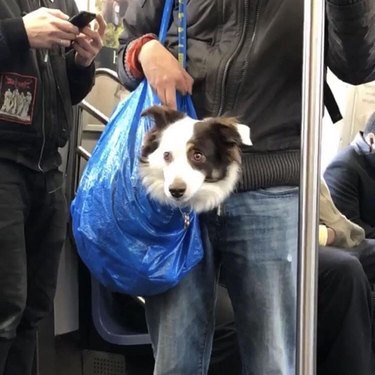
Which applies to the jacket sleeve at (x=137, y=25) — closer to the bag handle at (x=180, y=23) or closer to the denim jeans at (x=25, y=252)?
the bag handle at (x=180, y=23)

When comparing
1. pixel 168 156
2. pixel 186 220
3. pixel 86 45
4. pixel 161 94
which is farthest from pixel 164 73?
pixel 86 45

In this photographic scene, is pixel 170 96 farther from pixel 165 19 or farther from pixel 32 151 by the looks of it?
pixel 32 151

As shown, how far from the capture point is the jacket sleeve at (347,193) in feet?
7.57

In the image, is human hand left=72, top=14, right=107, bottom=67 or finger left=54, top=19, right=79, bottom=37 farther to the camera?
human hand left=72, top=14, right=107, bottom=67

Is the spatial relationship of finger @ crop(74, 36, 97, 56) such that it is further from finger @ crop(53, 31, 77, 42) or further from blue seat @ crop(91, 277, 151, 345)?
blue seat @ crop(91, 277, 151, 345)

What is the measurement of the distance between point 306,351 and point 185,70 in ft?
1.61

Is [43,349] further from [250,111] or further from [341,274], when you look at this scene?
[250,111]

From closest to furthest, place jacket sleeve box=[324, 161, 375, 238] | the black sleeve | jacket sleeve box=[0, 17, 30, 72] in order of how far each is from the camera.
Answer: jacket sleeve box=[0, 17, 30, 72] < the black sleeve < jacket sleeve box=[324, 161, 375, 238]

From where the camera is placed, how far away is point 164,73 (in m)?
1.02

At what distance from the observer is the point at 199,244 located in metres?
1.04

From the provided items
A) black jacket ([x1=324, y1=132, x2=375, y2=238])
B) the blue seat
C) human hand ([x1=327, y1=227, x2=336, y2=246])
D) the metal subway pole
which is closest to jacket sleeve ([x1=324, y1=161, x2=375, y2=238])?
black jacket ([x1=324, y1=132, x2=375, y2=238])

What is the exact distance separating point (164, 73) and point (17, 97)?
47cm

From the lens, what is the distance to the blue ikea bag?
40.4 inches

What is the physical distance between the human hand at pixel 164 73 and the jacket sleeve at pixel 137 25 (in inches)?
3.1
